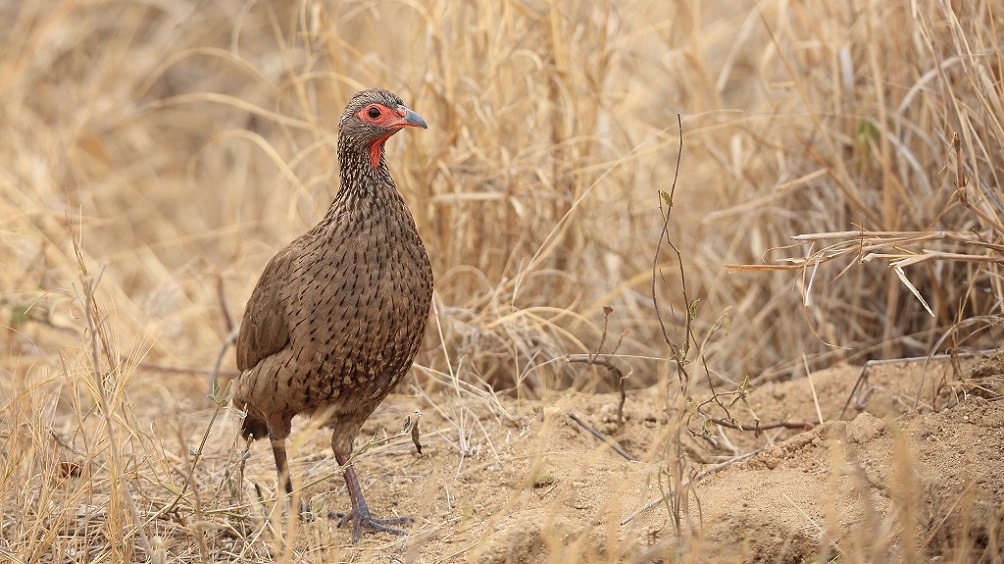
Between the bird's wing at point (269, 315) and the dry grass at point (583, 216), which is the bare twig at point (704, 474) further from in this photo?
the bird's wing at point (269, 315)

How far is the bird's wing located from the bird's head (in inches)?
15.3

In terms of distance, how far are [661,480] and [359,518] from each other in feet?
3.18

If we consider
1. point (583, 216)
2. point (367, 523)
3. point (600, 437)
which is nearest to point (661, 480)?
point (600, 437)

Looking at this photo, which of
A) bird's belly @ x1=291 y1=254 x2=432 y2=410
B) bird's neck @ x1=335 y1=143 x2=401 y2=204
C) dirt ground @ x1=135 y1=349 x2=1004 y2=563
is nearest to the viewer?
dirt ground @ x1=135 y1=349 x2=1004 y2=563

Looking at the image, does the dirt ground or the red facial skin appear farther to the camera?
the red facial skin

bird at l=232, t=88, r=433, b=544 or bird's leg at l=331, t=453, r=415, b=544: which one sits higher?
bird at l=232, t=88, r=433, b=544

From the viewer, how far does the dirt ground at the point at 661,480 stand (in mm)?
2633

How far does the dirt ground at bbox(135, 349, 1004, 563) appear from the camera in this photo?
263 centimetres

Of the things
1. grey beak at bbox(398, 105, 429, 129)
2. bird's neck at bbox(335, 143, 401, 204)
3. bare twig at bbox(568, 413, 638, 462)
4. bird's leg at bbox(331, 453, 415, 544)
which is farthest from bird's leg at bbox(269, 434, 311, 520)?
grey beak at bbox(398, 105, 429, 129)

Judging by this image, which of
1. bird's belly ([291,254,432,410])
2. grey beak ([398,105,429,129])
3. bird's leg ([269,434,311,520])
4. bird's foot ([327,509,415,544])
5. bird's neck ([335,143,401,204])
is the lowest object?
bird's foot ([327,509,415,544])

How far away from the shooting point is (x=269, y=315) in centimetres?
334

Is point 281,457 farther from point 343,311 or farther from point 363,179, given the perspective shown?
point 363,179

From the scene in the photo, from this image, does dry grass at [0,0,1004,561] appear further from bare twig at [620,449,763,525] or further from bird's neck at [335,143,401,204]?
bird's neck at [335,143,401,204]

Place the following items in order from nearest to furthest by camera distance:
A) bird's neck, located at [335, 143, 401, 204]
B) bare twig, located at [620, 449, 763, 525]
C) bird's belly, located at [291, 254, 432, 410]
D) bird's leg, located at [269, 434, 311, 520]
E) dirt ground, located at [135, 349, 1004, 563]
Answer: dirt ground, located at [135, 349, 1004, 563], bare twig, located at [620, 449, 763, 525], bird's belly, located at [291, 254, 432, 410], bird's neck, located at [335, 143, 401, 204], bird's leg, located at [269, 434, 311, 520]
